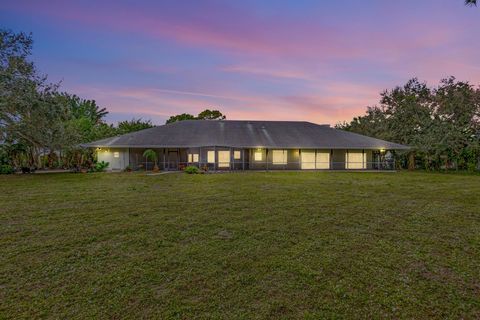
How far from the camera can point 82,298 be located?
3.08m

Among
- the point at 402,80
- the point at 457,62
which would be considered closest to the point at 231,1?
the point at 457,62

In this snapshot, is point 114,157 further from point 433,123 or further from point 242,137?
point 433,123

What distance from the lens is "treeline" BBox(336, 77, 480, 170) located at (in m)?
26.9

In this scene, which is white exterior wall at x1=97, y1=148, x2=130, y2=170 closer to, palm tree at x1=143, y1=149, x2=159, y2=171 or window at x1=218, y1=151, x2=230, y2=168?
palm tree at x1=143, y1=149, x2=159, y2=171

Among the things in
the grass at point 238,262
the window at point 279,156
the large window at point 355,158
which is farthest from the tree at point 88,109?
the grass at point 238,262

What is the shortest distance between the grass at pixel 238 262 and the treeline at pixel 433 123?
25.0 meters

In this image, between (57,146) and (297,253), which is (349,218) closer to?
(297,253)

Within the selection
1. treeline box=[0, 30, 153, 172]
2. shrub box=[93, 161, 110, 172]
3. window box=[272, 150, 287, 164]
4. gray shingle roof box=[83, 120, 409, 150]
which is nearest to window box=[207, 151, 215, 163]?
gray shingle roof box=[83, 120, 409, 150]

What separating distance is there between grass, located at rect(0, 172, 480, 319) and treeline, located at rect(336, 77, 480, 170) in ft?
82.1

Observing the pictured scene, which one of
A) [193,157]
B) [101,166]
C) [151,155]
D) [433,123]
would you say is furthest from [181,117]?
[433,123]

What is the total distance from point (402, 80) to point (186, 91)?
2848 cm

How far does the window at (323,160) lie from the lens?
26.1 meters

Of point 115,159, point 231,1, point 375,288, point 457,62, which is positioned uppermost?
point 231,1

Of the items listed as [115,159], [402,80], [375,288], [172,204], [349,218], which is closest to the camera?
[375,288]
